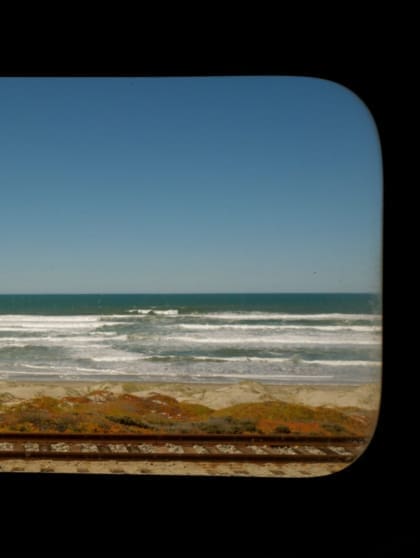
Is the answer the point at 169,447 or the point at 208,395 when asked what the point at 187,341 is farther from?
the point at 169,447

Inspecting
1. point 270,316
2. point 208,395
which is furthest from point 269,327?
point 208,395

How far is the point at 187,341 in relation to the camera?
1920 cm

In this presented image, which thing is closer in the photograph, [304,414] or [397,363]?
[397,363]

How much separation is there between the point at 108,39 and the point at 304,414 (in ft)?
25.0

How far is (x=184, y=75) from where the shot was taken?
66.9 inches

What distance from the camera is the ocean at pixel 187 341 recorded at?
507 inches

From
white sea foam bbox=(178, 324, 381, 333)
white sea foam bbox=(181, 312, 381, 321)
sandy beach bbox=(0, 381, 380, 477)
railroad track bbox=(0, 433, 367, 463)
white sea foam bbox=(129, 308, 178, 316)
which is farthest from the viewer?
white sea foam bbox=(129, 308, 178, 316)

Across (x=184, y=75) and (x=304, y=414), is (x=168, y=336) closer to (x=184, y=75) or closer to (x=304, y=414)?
(x=304, y=414)

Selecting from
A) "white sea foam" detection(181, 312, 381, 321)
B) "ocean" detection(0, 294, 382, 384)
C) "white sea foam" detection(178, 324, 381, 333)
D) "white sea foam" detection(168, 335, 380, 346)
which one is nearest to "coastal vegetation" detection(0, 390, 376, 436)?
"ocean" detection(0, 294, 382, 384)

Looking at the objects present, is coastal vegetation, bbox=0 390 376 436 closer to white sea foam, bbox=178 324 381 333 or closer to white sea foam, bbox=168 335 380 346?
white sea foam, bbox=168 335 380 346

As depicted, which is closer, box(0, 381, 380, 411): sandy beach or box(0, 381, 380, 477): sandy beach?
box(0, 381, 380, 477): sandy beach

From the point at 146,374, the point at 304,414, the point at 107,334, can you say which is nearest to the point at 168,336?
the point at 107,334

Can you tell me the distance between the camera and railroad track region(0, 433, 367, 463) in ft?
11.5

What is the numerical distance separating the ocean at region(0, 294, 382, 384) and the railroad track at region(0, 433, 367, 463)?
19.5 ft
